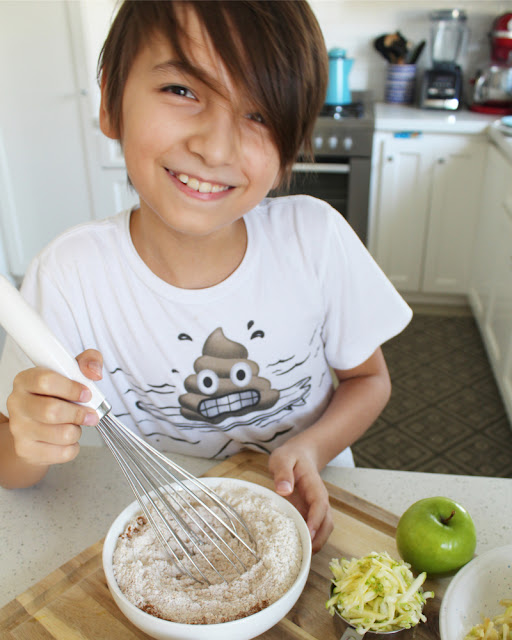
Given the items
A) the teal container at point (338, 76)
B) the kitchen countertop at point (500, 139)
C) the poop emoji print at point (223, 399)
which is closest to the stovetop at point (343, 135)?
the teal container at point (338, 76)

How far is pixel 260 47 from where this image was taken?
67cm

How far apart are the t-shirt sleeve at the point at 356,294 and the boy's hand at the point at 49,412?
16.9 inches

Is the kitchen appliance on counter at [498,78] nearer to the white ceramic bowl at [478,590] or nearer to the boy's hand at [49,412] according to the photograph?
the white ceramic bowl at [478,590]

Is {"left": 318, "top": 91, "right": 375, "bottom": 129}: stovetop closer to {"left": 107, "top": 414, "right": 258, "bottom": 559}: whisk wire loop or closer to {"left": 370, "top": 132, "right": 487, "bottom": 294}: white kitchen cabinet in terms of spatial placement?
{"left": 370, "top": 132, "right": 487, "bottom": 294}: white kitchen cabinet

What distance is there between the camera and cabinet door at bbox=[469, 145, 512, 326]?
2379 millimetres

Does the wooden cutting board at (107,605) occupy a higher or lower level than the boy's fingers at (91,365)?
lower

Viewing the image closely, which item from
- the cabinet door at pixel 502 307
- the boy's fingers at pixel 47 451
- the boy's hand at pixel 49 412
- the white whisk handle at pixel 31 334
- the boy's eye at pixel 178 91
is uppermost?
the boy's eye at pixel 178 91

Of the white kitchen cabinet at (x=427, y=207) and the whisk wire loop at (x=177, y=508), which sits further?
the white kitchen cabinet at (x=427, y=207)

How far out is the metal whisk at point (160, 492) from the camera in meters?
0.53

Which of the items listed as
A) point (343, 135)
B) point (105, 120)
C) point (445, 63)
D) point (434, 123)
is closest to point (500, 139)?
point (434, 123)

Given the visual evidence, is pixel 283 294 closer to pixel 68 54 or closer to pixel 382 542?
pixel 382 542

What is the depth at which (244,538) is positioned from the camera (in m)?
0.64

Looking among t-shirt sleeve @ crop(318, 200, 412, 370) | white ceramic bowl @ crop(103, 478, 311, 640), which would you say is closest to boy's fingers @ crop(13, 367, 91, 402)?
white ceramic bowl @ crop(103, 478, 311, 640)

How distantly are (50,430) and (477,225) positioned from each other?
2.56 m
